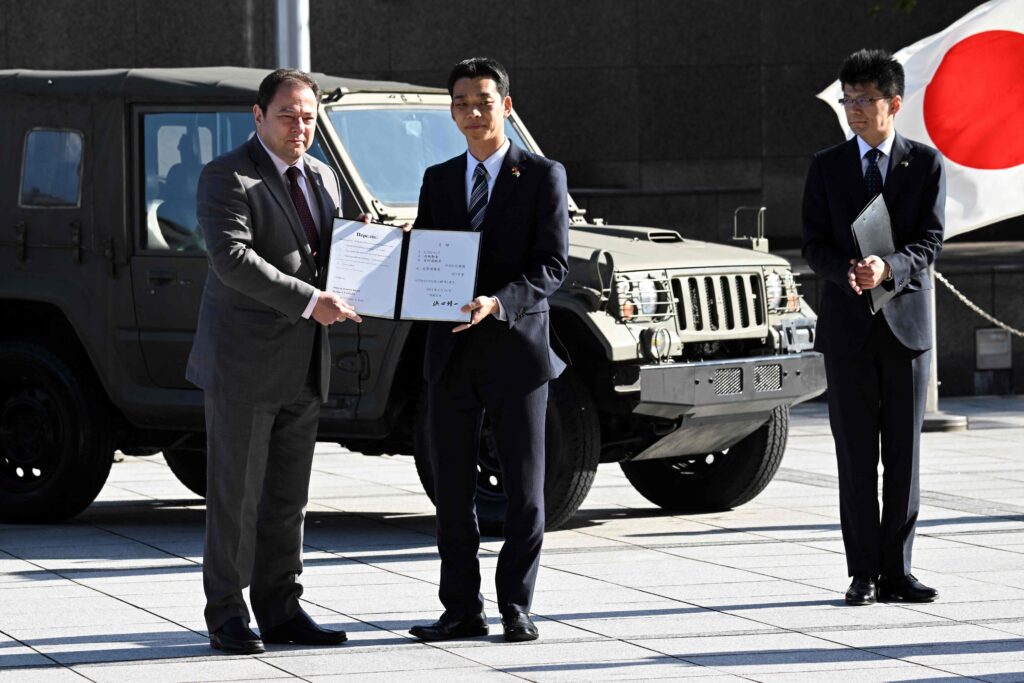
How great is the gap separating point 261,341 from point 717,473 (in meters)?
4.08

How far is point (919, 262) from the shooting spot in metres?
7.63

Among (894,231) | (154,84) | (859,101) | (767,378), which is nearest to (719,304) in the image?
(767,378)

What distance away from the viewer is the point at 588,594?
7.88 meters

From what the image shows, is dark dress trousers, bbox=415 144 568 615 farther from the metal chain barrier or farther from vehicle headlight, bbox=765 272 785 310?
the metal chain barrier

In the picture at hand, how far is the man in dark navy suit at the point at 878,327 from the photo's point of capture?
7.66 m

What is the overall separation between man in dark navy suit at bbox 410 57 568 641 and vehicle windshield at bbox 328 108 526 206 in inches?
106

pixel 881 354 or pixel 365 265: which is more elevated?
pixel 365 265

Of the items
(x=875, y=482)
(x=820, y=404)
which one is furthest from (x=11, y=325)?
(x=820, y=404)

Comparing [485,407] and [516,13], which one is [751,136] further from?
[485,407]

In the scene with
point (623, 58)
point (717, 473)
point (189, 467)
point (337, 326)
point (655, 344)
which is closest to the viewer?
point (655, 344)

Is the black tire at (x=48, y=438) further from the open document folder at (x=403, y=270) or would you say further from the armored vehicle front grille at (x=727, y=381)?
the open document folder at (x=403, y=270)

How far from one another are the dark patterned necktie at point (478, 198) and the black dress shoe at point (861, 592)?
6.73 ft

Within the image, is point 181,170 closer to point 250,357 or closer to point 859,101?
point 250,357

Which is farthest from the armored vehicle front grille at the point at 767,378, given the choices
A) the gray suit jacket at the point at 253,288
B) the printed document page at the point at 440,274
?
the gray suit jacket at the point at 253,288
